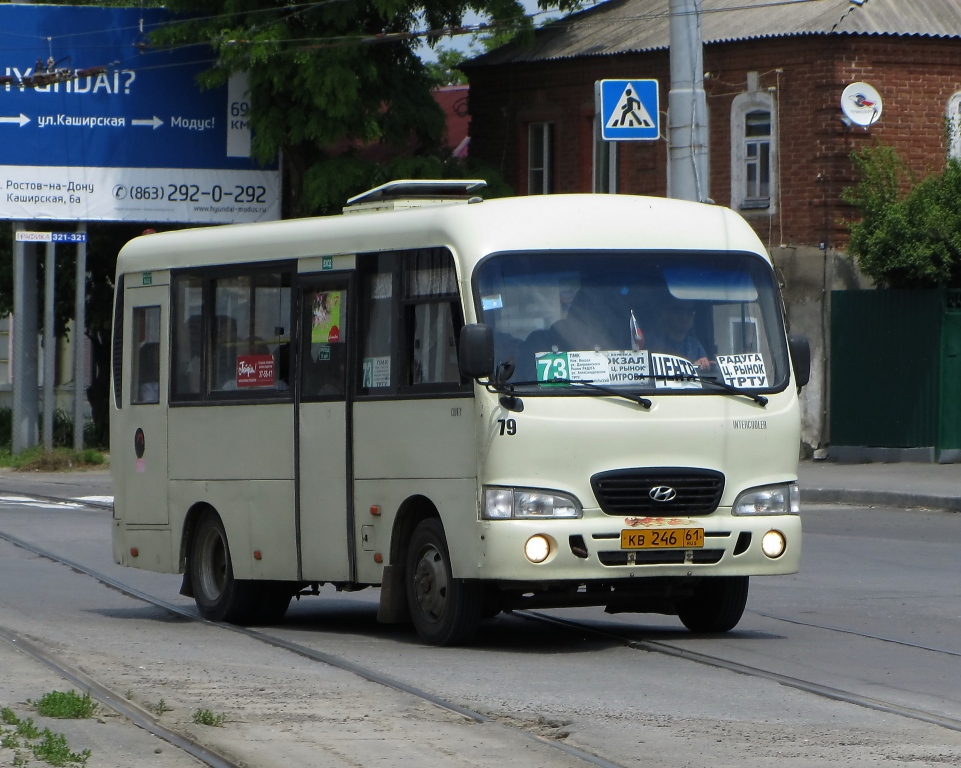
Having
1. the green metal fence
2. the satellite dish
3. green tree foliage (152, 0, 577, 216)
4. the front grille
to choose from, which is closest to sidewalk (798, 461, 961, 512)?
the green metal fence

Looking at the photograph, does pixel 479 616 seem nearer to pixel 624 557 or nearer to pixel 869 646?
pixel 624 557

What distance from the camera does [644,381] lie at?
404 inches

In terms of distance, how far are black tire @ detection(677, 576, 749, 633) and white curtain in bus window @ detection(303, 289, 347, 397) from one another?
2328 mm

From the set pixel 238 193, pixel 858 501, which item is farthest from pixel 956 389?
pixel 238 193

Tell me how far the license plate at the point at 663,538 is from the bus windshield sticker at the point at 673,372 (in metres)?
0.77

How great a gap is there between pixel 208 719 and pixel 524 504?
2.72 meters

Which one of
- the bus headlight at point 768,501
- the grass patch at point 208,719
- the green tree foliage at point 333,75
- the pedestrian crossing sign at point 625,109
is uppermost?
the green tree foliage at point 333,75

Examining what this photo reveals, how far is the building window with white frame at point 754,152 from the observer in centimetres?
2953

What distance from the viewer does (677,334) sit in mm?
10406

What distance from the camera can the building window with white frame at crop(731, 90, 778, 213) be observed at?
96.9 feet

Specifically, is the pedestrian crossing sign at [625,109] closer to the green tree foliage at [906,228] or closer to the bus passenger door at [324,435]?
the green tree foliage at [906,228]

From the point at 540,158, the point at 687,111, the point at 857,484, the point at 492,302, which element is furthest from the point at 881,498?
the point at 540,158

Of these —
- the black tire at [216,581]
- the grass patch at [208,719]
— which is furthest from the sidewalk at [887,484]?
the grass patch at [208,719]

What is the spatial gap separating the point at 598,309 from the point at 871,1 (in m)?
20.3
